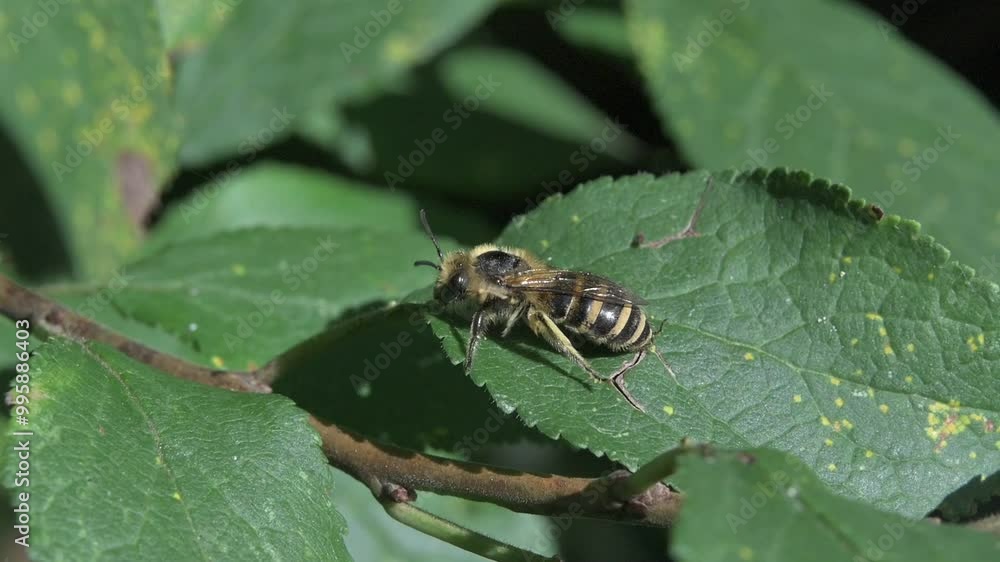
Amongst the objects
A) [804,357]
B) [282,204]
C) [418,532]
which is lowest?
[418,532]

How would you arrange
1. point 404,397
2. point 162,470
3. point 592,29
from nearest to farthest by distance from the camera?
point 162,470 < point 404,397 < point 592,29

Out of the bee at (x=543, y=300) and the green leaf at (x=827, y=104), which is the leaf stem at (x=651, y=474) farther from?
the green leaf at (x=827, y=104)

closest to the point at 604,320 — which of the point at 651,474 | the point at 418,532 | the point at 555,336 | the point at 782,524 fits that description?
the point at 555,336

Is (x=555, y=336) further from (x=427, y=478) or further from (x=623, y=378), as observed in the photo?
(x=427, y=478)

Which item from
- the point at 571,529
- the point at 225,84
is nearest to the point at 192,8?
the point at 225,84

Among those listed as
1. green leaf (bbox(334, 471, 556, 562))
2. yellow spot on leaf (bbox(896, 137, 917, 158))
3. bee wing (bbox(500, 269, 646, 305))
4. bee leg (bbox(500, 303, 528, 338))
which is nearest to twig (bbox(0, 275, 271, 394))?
bee leg (bbox(500, 303, 528, 338))

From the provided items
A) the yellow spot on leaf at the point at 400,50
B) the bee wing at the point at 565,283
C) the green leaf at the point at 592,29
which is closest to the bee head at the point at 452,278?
the bee wing at the point at 565,283
